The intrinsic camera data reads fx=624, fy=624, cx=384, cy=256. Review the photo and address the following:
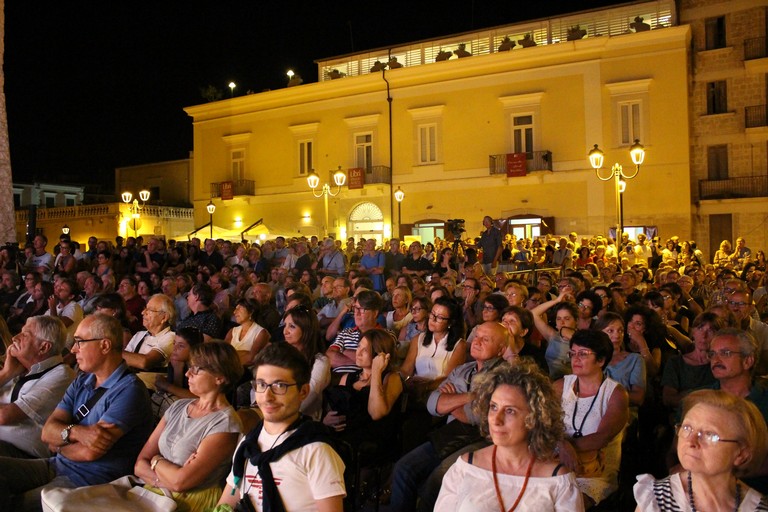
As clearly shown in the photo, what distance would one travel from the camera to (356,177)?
25484 millimetres

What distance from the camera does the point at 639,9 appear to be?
74.4ft

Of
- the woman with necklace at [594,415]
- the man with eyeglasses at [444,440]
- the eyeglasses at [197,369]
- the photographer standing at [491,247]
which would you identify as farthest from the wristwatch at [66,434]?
the photographer standing at [491,247]

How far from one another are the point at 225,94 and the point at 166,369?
28.2 meters

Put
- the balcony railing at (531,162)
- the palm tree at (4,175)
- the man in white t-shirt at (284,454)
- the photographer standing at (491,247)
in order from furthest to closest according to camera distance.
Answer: the balcony railing at (531,162) → the photographer standing at (491,247) → the palm tree at (4,175) → the man in white t-shirt at (284,454)

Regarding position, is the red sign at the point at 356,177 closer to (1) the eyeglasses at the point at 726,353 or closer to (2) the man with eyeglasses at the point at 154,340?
(2) the man with eyeglasses at the point at 154,340

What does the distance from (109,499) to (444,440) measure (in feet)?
6.37

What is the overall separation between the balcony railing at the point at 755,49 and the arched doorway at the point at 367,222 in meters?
14.3

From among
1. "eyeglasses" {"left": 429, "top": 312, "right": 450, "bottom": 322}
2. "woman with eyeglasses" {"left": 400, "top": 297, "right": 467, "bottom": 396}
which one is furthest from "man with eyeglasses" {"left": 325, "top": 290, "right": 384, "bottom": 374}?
"eyeglasses" {"left": 429, "top": 312, "right": 450, "bottom": 322}

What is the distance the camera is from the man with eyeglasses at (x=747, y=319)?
225 inches

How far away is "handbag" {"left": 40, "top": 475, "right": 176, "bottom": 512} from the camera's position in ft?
9.62

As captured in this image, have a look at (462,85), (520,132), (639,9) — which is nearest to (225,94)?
(462,85)

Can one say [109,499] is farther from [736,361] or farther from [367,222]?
[367,222]

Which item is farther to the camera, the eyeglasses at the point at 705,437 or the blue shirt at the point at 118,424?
the blue shirt at the point at 118,424

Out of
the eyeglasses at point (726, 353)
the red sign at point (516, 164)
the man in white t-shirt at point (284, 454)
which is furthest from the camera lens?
the red sign at point (516, 164)
